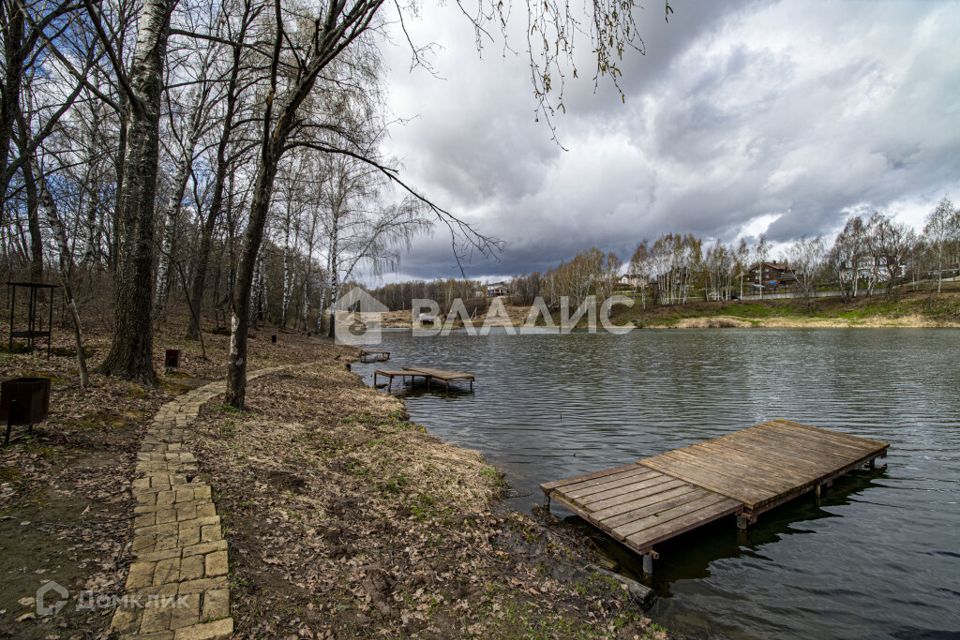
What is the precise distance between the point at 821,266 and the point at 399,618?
99053 millimetres

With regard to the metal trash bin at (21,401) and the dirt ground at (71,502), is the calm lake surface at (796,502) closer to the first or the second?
the dirt ground at (71,502)

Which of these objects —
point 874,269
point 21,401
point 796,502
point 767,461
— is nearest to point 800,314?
point 874,269

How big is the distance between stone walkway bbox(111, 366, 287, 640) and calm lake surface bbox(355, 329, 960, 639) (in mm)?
4471

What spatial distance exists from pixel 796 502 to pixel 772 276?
124m

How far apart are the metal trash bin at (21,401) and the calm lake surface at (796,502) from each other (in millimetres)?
6685

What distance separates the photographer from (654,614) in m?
4.52

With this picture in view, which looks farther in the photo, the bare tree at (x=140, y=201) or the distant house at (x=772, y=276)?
the distant house at (x=772, y=276)

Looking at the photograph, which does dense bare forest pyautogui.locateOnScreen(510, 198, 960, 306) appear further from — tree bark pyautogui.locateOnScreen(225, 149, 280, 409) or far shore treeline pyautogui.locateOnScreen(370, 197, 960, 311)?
tree bark pyautogui.locateOnScreen(225, 149, 280, 409)

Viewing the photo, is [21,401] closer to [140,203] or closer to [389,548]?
[389,548]

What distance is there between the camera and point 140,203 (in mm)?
8367

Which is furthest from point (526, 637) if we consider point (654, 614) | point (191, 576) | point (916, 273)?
point (916, 273)

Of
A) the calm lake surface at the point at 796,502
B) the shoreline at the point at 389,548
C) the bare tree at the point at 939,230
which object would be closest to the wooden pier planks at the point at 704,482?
the calm lake surface at the point at 796,502

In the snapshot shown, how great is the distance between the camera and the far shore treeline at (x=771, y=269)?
6662 centimetres

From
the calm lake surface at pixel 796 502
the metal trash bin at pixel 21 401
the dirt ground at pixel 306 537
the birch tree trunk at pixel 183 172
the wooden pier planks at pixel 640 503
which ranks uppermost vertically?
the birch tree trunk at pixel 183 172
